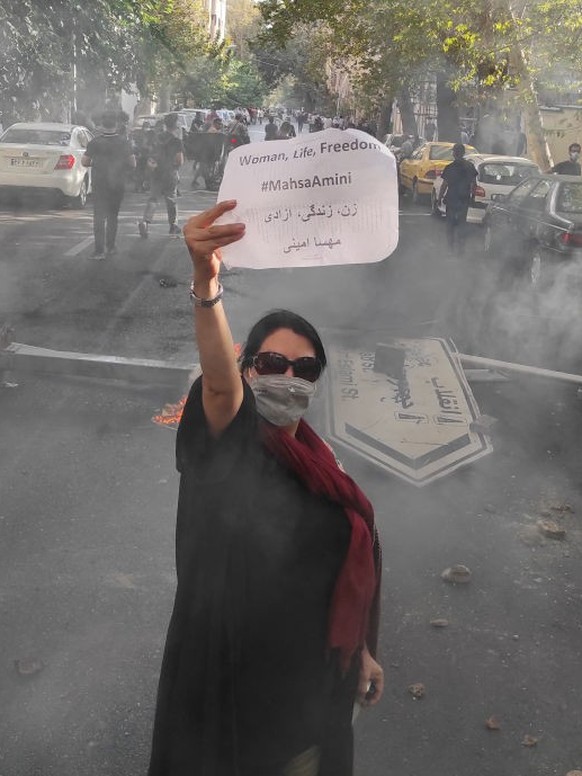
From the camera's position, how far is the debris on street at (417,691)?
362cm

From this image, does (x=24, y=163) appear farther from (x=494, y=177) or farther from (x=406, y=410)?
(x=406, y=410)

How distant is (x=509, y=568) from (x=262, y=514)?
2979 millimetres

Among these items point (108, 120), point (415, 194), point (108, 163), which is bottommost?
point (415, 194)

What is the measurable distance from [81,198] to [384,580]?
546 inches

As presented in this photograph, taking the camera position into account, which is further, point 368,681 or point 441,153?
point 441,153

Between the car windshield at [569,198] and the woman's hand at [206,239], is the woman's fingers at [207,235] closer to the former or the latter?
the woman's hand at [206,239]

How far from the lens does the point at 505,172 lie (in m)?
18.7

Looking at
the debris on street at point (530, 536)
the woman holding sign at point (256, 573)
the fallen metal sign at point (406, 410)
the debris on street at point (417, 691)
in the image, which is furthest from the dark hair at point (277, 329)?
the fallen metal sign at point (406, 410)

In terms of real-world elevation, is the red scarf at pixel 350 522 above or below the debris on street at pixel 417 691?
above

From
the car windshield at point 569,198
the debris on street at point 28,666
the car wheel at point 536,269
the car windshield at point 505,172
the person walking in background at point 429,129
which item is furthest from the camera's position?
the person walking in background at point 429,129

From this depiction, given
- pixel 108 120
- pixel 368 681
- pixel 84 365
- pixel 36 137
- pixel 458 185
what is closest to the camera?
pixel 368 681

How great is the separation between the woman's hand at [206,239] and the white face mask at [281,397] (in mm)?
313

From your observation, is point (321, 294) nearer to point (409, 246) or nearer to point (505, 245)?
point (505, 245)

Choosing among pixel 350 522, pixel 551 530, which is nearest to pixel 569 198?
pixel 551 530
